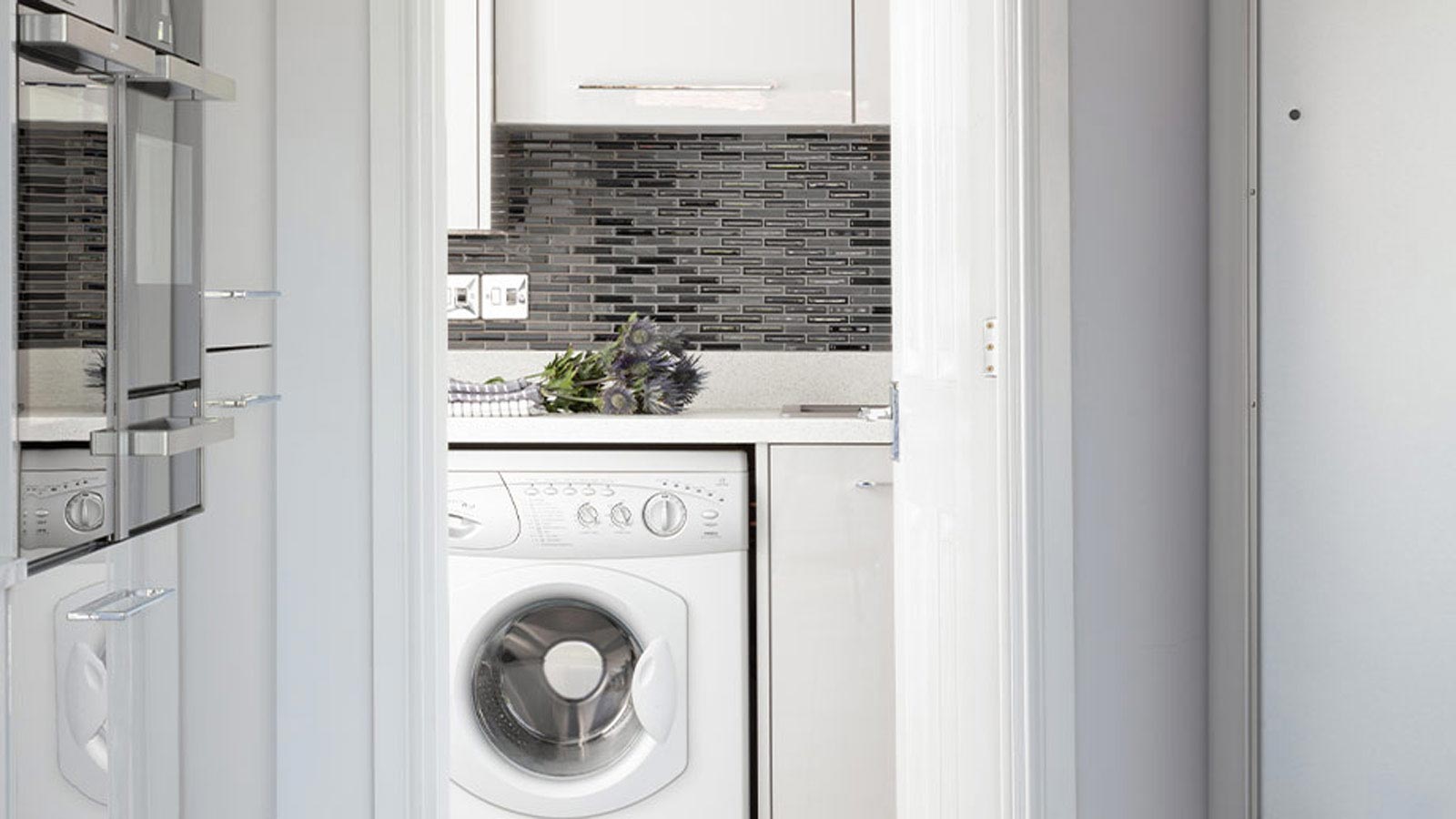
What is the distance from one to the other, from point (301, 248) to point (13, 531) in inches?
27.3

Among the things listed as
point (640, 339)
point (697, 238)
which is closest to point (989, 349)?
point (640, 339)

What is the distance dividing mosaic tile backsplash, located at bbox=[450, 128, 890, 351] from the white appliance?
75cm

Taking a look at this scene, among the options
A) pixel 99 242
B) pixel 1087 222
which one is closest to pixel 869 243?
pixel 1087 222

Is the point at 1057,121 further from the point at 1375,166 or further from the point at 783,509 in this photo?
the point at 783,509

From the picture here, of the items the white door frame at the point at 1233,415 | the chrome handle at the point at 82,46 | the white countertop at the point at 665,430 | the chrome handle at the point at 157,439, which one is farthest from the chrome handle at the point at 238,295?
the white countertop at the point at 665,430

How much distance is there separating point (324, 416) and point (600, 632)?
140cm

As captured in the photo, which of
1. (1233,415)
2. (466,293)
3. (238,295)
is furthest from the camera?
(466,293)

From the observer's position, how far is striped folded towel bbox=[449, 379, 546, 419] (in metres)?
3.18

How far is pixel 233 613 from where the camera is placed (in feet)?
5.91

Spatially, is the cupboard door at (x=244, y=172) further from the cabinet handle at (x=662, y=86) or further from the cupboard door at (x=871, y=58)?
the cupboard door at (x=871, y=58)

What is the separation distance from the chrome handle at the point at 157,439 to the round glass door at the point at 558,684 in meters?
1.67

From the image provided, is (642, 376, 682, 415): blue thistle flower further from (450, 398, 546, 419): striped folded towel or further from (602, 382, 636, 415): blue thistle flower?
(450, 398, 546, 419): striped folded towel

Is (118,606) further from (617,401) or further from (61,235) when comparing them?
(617,401)

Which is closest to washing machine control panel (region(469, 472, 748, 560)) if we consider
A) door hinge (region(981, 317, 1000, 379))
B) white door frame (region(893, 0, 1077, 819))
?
white door frame (region(893, 0, 1077, 819))
